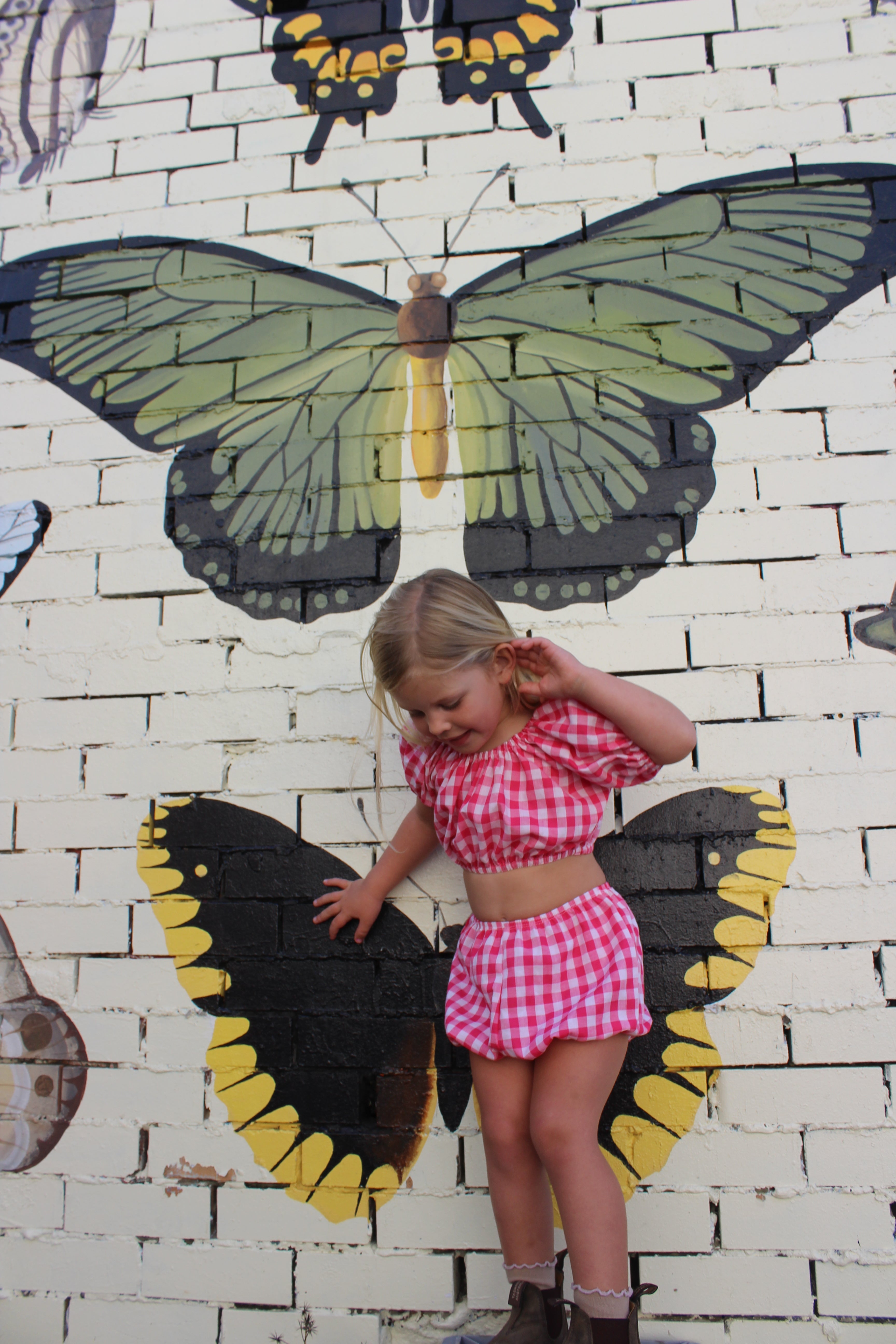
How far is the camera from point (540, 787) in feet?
4.77

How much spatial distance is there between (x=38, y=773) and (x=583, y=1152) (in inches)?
57.2

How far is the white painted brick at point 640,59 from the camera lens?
6.40 ft

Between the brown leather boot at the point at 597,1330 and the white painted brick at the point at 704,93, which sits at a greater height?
the white painted brick at the point at 704,93

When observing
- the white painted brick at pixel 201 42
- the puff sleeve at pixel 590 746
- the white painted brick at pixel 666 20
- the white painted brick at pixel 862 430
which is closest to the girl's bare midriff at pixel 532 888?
the puff sleeve at pixel 590 746

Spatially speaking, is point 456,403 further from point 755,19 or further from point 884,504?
point 755,19

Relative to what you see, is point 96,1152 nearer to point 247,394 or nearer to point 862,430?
point 247,394

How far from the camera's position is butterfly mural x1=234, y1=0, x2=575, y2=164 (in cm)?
199

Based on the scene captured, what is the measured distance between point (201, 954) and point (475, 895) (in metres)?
0.68

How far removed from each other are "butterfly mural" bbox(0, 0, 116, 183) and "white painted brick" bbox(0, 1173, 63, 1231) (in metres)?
2.53

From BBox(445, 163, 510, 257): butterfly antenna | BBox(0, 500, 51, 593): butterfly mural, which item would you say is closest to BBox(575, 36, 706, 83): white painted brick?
BBox(445, 163, 510, 257): butterfly antenna

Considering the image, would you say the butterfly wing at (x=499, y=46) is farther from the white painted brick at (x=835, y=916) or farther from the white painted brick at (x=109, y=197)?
the white painted brick at (x=835, y=916)

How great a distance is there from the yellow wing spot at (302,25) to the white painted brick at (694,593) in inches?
68.1

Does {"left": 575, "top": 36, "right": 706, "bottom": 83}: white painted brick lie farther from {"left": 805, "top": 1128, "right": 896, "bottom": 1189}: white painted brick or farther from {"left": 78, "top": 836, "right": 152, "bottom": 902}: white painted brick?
{"left": 805, "top": 1128, "right": 896, "bottom": 1189}: white painted brick

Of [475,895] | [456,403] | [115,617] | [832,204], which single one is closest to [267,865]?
[475,895]
